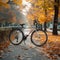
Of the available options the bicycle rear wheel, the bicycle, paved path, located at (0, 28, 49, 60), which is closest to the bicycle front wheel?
the bicycle

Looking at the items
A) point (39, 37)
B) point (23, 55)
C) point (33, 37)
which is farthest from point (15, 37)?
point (23, 55)

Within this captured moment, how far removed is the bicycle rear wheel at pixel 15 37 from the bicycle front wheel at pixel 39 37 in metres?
0.77

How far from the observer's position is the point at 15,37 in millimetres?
12008

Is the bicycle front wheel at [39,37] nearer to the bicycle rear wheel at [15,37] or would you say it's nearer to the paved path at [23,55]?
the bicycle rear wheel at [15,37]

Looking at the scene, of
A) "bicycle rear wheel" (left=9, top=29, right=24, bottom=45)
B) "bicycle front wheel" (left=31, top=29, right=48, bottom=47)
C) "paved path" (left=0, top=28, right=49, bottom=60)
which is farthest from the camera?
"bicycle rear wheel" (left=9, top=29, right=24, bottom=45)

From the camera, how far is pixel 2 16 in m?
52.0

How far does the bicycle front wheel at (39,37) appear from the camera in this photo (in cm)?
1139

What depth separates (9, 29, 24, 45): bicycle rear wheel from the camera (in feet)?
39.4

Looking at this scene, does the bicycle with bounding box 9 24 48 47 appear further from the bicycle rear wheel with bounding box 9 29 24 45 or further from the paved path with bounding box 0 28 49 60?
the paved path with bounding box 0 28 49 60

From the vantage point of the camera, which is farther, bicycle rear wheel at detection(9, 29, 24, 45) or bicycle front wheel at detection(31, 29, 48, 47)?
bicycle rear wheel at detection(9, 29, 24, 45)

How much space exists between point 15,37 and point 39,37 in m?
1.33

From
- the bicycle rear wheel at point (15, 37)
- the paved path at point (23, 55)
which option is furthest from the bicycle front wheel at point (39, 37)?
the paved path at point (23, 55)

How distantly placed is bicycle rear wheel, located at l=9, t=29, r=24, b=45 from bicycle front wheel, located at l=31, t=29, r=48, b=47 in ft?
2.51

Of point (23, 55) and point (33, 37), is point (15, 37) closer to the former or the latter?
point (33, 37)
